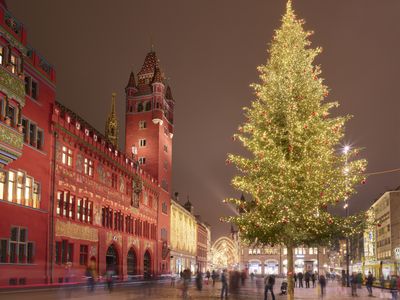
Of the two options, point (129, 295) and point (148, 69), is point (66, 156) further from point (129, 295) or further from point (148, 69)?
point (148, 69)

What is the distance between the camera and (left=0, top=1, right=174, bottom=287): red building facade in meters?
32.9

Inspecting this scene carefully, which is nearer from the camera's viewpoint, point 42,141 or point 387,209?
point 42,141

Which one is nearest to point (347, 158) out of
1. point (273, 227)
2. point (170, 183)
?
point (273, 227)

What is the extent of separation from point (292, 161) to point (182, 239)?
7760cm

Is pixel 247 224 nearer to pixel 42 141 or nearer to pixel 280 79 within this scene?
pixel 280 79

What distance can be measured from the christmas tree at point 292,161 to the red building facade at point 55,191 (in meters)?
14.1

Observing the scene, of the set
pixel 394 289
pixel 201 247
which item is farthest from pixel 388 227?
pixel 394 289

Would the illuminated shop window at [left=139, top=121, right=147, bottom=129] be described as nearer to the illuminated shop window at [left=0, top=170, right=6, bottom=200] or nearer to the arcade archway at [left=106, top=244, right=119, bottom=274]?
the arcade archway at [left=106, top=244, right=119, bottom=274]

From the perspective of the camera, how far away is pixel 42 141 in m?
39.9

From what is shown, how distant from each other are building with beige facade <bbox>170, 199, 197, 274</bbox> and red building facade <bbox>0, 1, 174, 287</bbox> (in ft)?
53.6

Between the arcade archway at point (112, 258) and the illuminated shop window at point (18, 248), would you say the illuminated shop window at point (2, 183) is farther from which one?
the arcade archway at point (112, 258)

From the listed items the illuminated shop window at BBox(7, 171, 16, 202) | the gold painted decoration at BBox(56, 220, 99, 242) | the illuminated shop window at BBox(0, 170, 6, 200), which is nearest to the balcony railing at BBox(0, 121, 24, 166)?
the illuminated shop window at BBox(0, 170, 6, 200)

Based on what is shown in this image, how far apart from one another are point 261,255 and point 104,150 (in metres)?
111

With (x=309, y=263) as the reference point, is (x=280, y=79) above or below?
above
